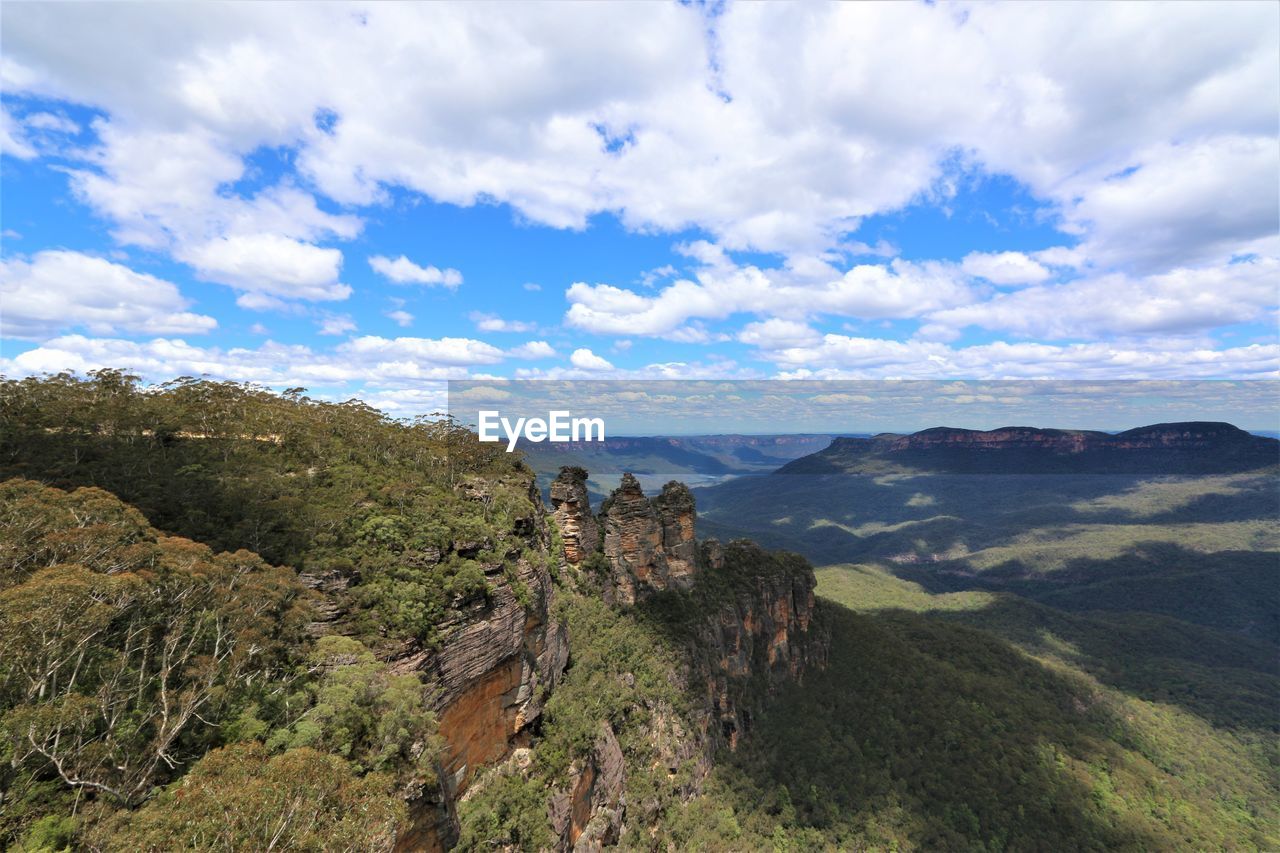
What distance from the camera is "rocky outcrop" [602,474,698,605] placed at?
53.7 meters

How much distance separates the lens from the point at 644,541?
2172 inches

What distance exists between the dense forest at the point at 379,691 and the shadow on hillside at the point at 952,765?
0.33m

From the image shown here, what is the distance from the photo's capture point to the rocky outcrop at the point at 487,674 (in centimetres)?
2031

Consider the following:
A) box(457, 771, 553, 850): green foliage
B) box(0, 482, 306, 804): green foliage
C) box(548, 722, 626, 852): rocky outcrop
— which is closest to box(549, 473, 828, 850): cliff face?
box(548, 722, 626, 852): rocky outcrop

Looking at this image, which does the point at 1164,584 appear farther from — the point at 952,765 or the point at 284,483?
the point at 284,483

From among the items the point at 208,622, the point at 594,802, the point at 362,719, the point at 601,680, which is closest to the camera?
the point at 208,622

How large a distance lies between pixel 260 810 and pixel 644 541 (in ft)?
147

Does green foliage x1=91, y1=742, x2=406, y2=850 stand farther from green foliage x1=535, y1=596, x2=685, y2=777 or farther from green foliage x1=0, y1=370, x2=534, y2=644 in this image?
green foliage x1=535, y1=596, x2=685, y2=777

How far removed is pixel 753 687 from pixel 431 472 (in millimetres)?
49148

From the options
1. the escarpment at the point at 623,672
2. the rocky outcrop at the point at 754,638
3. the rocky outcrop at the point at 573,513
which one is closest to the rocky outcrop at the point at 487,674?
the escarpment at the point at 623,672

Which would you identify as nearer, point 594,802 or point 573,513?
point 594,802

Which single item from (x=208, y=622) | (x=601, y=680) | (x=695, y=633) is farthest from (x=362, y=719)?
(x=695, y=633)

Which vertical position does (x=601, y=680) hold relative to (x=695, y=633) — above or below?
above

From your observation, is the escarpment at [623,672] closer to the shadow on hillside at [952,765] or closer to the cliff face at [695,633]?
the cliff face at [695,633]
